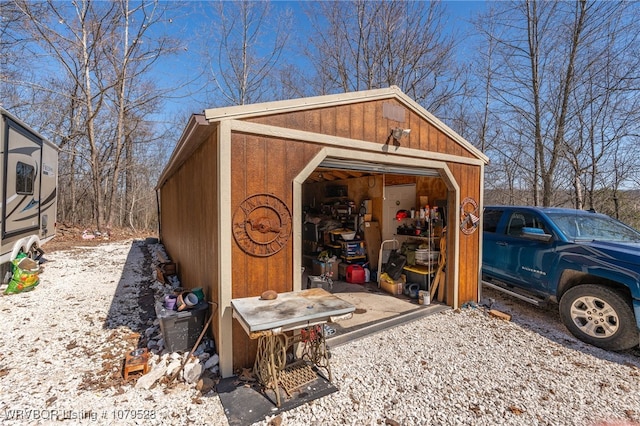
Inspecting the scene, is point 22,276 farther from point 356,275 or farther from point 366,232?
point 366,232

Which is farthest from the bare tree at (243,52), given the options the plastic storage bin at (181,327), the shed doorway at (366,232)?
the plastic storage bin at (181,327)

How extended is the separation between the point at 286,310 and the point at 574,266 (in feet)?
12.5

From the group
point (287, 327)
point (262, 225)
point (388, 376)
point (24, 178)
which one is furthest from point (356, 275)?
point (24, 178)

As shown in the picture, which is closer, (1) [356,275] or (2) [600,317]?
(2) [600,317]

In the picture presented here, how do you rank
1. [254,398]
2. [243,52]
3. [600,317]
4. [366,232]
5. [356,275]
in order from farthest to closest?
1. [243,52]
2. [366,232]
3. [356,275]
4. [600,317]
5. [254,398]

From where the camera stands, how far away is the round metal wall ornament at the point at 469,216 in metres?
4.74

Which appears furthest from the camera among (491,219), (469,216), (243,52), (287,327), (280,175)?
(243,52)

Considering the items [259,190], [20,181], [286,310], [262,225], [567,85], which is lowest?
[286,310]

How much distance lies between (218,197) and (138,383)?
6.04 feet

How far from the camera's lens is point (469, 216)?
189 inches

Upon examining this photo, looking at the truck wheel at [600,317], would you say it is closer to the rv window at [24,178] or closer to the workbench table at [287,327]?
the workbench table at [287,327]

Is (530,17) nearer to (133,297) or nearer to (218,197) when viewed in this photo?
(218,197)

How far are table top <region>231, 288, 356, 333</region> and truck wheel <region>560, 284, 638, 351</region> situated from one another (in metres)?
3.22

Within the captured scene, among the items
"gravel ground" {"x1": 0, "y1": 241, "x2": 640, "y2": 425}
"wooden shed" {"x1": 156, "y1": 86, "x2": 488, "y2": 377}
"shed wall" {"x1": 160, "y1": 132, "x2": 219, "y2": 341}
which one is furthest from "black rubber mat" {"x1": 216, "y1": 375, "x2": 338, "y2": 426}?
"shed wall" {"x1": 160, "y1": 132, "x2": 219, "y2": 341}
